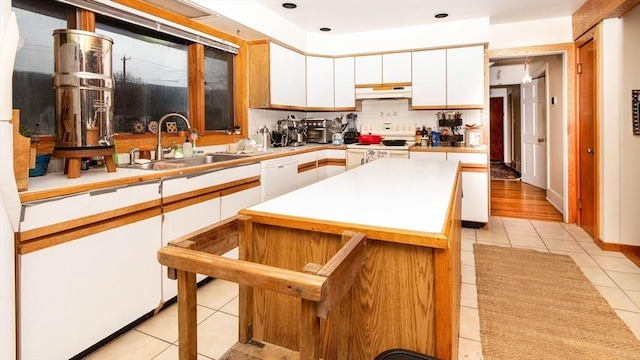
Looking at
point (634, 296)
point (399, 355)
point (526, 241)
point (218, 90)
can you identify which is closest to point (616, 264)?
point (634, 296)

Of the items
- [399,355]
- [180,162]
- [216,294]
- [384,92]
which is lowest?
[216,294]

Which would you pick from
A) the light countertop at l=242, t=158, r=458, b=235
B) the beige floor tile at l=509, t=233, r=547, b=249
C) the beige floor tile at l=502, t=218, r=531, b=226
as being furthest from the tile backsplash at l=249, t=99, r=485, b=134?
the light countertop at l=242, t=158, r=458, b=235

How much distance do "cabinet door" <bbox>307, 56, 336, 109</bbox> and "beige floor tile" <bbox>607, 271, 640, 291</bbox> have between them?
364cm

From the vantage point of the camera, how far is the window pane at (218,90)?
149 inches

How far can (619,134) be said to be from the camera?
3.33 m

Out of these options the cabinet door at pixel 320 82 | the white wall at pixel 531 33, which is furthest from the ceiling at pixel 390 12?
the cabinet door at pixel 320 82

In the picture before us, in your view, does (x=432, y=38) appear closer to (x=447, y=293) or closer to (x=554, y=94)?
(x=554, y=94)

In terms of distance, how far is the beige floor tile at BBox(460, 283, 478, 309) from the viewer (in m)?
2.45

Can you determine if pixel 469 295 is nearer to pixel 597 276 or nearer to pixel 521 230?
pixel 597 276

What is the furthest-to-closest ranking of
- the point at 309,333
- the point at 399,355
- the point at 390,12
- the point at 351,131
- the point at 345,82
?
the point at 351,131 < the point at 345,82 < the point at 390,12 < the point at 399,355 < the point at 309,333

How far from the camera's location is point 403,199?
5.09 feet

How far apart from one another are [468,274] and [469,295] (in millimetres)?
394

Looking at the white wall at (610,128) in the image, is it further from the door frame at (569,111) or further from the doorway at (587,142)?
the door frame at (569,111)

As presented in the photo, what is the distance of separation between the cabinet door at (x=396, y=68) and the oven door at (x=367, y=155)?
96cm
